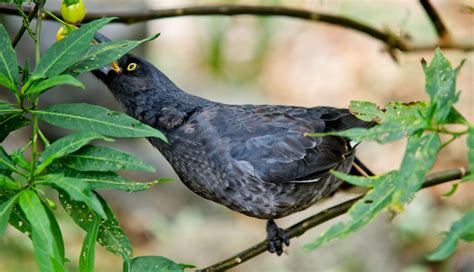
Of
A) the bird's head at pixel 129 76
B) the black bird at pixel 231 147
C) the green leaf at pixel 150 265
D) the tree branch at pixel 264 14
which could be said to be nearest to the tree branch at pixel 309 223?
the black bird at pixel 231 147

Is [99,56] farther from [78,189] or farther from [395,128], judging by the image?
[395,128]

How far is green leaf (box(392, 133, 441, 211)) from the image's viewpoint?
1.98 meters

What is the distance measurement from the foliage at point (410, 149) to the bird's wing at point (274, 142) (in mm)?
1779

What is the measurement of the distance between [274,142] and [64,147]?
193cm

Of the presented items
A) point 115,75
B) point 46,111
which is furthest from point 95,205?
point 115,75

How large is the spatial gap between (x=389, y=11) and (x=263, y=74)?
2.32 meters

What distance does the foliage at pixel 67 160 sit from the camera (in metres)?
2.20

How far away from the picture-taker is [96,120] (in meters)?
2.40

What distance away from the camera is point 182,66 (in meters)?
12.0

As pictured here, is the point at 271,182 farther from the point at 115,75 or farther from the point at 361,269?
the point at 361,269

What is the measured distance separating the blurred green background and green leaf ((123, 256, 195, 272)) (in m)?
3.54

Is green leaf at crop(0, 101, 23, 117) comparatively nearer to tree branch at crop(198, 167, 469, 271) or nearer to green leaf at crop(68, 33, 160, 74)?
green leaf at crop(68, 33, 160, 74)

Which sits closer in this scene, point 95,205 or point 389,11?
point 95,205

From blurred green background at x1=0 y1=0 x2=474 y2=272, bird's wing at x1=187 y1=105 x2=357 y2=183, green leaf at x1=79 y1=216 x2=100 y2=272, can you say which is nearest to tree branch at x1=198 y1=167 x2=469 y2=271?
bird's wing at x1=187 y1=105 x2=357 y2=183
